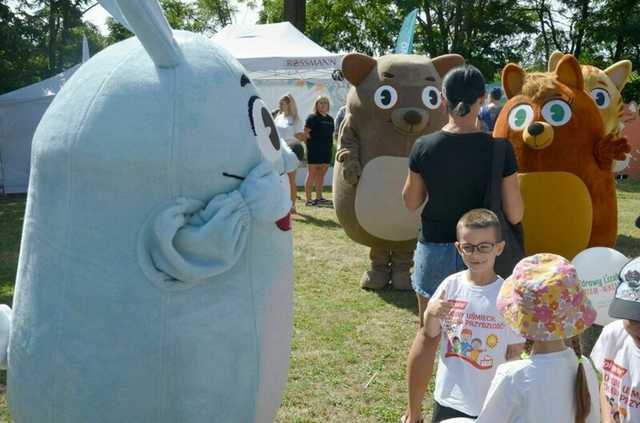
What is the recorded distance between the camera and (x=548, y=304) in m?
1.77

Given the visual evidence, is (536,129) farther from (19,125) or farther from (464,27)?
(464,27)

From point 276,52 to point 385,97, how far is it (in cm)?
649

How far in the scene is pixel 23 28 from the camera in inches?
753

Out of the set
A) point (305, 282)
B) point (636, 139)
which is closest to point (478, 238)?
point (305, 282)

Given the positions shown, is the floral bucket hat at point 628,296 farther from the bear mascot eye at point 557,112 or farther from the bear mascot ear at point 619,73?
the bear mascot ear at point 619,73

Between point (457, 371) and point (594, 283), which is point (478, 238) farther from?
point (594, 283)

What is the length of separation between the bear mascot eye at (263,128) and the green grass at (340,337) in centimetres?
154

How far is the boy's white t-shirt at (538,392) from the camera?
1.79m

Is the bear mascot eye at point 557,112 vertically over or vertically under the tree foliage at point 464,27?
under

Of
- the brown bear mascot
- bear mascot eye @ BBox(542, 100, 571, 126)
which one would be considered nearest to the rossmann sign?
the brown bear mascot

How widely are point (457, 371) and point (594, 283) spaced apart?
7.10 ft

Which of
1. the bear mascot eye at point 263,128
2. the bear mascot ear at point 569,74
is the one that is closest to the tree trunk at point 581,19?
the bear mascot ear at point 569,74

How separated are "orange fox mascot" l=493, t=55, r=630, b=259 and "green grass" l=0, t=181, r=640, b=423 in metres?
1.19

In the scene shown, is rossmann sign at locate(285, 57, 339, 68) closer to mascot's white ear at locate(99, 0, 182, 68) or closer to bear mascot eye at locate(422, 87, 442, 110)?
bear mascot eye at locate(422, 87, 442, 110)
